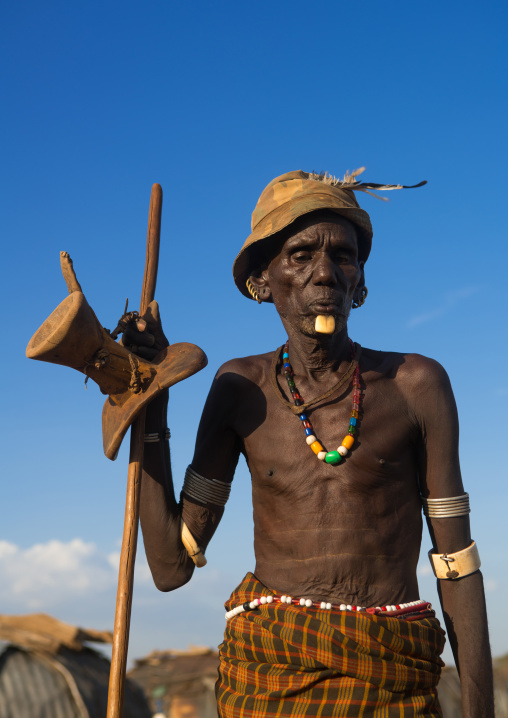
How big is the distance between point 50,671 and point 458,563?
545 centimetres

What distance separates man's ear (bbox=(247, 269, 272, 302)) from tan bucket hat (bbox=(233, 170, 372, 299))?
0.09 m

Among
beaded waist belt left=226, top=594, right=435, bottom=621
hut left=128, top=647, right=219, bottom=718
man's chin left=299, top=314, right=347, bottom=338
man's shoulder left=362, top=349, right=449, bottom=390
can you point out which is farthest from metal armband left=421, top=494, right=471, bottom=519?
hut left=128, top=647, right=219, bottom=718

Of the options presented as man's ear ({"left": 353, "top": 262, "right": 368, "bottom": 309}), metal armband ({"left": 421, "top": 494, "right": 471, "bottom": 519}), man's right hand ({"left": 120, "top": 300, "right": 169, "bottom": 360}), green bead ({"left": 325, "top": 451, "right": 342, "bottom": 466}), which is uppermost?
man's ear ({"left": 353, "top": 262, "right": 368, "bottom": 309})

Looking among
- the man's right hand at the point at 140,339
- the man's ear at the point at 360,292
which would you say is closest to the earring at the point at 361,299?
the man's ear at the point at 360,292

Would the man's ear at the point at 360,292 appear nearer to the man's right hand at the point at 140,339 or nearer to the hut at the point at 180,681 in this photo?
the man's right hand at the point at 140,339

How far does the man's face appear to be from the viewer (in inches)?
154

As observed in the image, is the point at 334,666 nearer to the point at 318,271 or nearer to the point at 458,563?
the point at 458,563

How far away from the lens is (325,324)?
3.91 metres

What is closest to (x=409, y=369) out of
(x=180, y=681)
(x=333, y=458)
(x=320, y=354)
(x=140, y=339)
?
(x=320, y=354)

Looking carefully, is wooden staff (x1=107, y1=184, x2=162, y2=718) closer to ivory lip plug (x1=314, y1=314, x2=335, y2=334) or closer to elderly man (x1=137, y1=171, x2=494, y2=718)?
elderly man (x1=137, y1=171, x2=494, y2=718)

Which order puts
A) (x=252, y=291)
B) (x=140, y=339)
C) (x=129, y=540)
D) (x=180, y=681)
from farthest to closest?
(x=180, y=681), (x=252, y=291), (x=140, y=339), (x=129, y=540)

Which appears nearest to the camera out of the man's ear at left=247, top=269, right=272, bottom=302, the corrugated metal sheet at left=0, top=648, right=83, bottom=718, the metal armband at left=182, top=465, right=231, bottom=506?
the metal armband at left=182, top=465, right=231, bottom=506

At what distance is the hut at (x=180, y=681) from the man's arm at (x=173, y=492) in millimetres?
9380

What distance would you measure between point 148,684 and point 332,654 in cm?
1086
